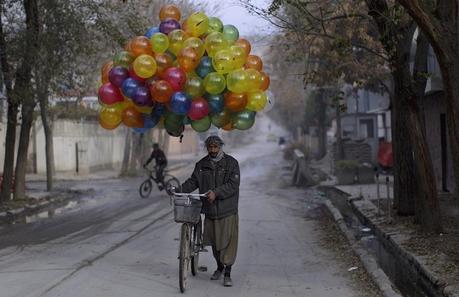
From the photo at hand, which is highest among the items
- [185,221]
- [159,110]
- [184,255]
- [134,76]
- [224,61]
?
[224,61]

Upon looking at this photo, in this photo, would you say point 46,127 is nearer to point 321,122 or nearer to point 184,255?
point 184,255

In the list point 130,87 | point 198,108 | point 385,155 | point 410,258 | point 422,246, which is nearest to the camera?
point 198,108

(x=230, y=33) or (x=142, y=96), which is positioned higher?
(x=230, y=33)

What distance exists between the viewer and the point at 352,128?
42250mm

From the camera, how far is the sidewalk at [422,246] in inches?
316

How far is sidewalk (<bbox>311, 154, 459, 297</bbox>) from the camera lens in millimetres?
8039

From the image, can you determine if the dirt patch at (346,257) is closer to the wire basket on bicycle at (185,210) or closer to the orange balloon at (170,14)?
the wire basket on bicycle at (185,210)

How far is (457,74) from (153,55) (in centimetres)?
389

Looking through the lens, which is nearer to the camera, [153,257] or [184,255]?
[184,255]

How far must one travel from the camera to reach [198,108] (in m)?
8.26

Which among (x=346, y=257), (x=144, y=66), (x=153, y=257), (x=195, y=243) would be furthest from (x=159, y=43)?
(x=346, y=257)

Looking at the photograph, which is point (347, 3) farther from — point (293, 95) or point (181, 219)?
point (293, 95)

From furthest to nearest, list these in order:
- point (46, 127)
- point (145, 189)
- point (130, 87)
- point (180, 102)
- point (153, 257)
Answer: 1. point (46, 127)
2. point (145, 189)
3. point (153, 257)
4. point (130, 87)
5. point (180, 102)

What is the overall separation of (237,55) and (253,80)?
38cm
